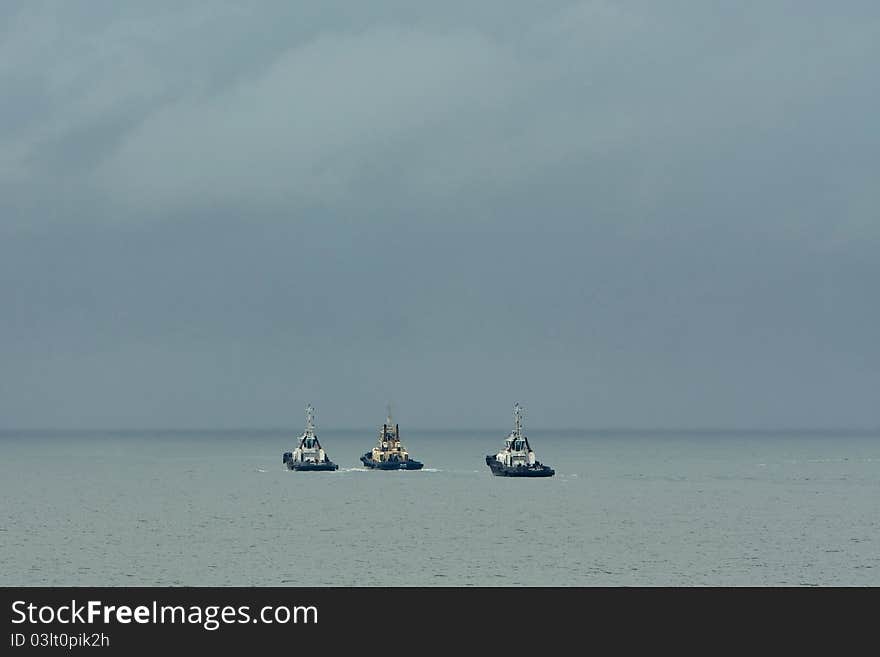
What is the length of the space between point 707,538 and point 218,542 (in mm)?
49140

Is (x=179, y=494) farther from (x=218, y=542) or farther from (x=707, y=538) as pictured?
(x=707, y=538)
